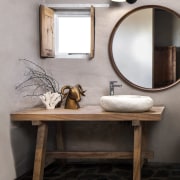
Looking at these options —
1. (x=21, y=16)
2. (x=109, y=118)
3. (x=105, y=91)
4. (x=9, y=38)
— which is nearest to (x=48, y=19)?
(x=21, y=16)

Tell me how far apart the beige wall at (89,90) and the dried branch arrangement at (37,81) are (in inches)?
2.6

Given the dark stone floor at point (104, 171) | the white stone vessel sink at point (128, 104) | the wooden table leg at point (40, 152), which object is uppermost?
the white stone vessel sink at point (128, 104)

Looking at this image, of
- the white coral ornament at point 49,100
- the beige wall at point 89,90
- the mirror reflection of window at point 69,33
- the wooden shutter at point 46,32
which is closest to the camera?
the beige wall at point 89,90

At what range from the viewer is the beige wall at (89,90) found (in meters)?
3.01

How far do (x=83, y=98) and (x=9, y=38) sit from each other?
3.73 ft

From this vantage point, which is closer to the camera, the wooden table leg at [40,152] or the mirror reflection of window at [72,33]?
the wooden table leg at [40,152]

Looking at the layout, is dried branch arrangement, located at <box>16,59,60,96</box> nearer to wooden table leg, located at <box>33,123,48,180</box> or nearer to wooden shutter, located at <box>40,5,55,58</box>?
wooden shutter, located at <box>40,5,55,58</box>

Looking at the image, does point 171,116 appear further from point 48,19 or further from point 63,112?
point 48,19

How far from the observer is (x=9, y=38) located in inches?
114

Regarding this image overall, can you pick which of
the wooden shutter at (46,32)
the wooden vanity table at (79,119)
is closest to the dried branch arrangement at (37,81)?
the wooden shutter at (46,32)

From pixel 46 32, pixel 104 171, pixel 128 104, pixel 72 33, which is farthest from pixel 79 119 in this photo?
pixel 72 33

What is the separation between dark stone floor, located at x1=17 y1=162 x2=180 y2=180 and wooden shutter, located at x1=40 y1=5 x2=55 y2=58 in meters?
1.22

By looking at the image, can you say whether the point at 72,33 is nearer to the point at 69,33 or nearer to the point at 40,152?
the point at 69,33

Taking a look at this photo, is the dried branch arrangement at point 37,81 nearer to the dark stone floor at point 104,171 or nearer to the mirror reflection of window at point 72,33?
the mirror reflection of window at point 72,33
